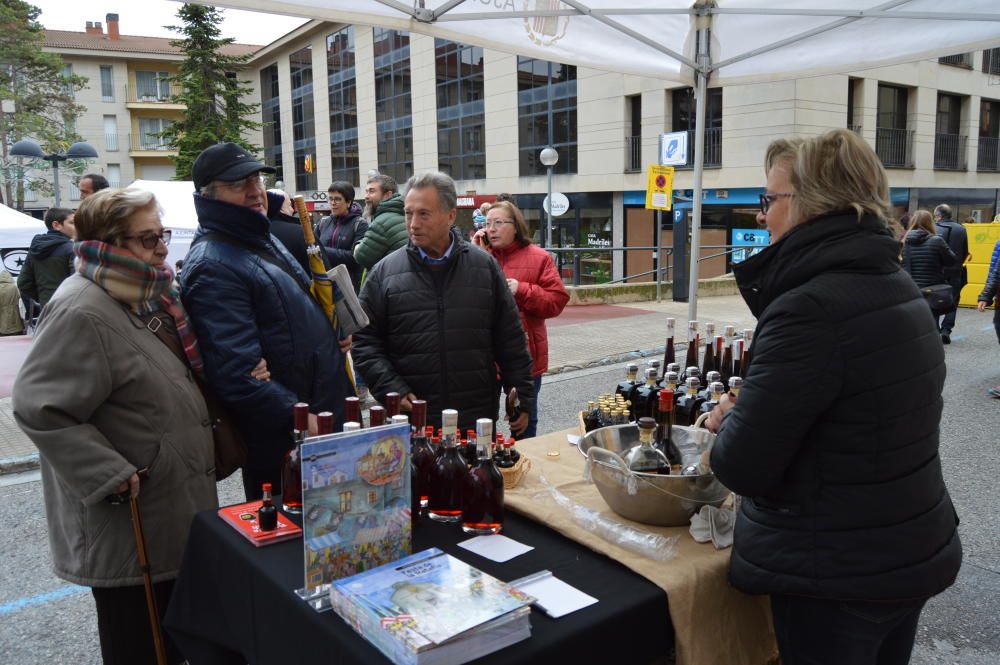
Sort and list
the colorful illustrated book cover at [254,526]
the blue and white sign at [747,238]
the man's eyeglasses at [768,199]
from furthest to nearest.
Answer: the blue and white sign at [747,238]
the colorful illustrated book cover at [254,526]
the man's eyeglasses at [768,199]

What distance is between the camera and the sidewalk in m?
6.05

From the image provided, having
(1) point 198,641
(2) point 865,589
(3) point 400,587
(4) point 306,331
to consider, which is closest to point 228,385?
(4) point 306,331

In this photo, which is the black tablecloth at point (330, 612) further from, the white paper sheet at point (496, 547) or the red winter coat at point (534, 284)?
the red winter coat at point (534, 284)

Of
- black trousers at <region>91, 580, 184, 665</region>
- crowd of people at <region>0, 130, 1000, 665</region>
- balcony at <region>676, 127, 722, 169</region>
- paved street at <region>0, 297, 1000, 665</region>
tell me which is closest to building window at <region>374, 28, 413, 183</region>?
balcony at <region>676, 127, 722, 169</region>

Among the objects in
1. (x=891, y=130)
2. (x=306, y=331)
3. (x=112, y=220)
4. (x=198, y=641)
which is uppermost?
(x=891, y=130)

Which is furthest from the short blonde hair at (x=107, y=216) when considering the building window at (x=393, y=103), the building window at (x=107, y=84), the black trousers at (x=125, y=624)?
the building window at (x=107, y=84)

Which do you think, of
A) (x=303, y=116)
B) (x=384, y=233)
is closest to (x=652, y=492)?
(x=384, y=233)

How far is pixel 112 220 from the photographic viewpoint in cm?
232

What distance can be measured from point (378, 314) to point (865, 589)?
2276 millimetres

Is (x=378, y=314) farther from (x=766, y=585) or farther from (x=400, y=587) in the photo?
(x=766, y=585)

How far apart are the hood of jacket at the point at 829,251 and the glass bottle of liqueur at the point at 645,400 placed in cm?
114

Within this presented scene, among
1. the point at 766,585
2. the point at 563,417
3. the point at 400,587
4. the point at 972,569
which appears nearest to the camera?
the point at 400,587

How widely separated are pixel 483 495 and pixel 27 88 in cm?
4135

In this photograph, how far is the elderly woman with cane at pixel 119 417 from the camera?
215cm
